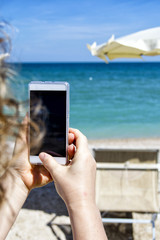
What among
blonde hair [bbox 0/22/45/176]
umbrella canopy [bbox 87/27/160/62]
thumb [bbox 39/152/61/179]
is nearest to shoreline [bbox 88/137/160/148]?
umbrella canopy [bbox 87/27/160/62]

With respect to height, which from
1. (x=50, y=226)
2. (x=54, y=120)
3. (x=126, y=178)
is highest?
(x=54, y=120)

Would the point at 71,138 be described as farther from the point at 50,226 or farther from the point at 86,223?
the point at 50,226

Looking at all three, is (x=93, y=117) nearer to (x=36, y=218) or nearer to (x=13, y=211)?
(x=36, y=218)

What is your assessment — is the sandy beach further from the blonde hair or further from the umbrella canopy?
the blonde hair

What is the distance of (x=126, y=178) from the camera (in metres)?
3.44

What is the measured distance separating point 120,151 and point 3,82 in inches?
121

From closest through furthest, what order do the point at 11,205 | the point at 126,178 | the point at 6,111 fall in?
the point at 6,111
the point at 11,205
the point at 126,178

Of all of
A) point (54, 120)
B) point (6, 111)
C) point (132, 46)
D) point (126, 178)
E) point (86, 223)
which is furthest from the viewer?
point (132, 46)

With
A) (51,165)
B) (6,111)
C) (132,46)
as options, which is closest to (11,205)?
(51,165)

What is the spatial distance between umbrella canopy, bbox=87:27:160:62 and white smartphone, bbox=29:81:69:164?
2.64 m

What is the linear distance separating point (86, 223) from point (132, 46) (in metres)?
3.11

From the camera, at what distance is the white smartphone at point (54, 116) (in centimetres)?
112

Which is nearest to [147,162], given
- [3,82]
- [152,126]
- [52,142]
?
[52,142]

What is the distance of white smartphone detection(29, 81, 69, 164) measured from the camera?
1.12 m
